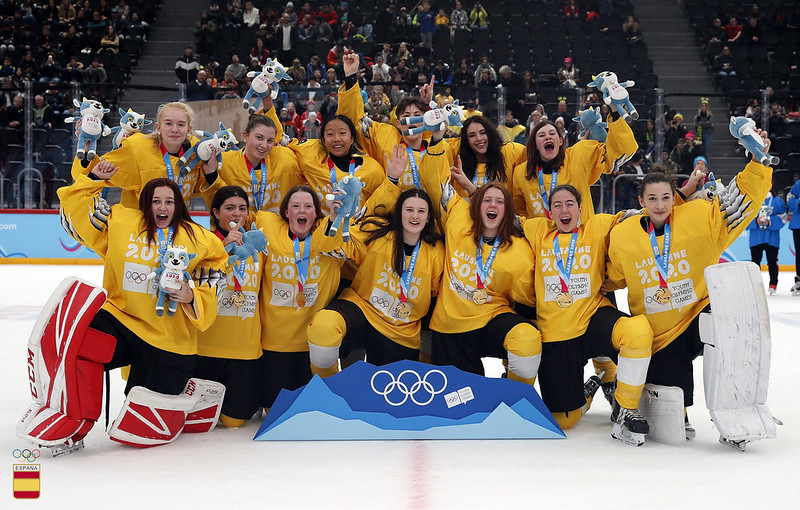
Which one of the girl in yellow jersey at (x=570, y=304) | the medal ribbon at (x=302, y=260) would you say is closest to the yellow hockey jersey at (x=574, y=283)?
the girl in yellow jersey at (x=570, y=304)

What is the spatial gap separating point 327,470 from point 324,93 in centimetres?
783

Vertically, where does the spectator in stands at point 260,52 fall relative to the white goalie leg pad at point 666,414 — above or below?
above

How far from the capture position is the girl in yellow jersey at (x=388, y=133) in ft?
15.0

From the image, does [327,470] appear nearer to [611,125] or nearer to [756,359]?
[756,359]

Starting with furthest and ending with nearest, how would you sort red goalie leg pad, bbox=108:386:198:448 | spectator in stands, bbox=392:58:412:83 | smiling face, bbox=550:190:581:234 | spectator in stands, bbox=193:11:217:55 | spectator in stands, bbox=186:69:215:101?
spectator in stands, bbox=193:11:217:55 → spectator in stands, bbox=392:58:412:83 → spectator in stands, bbox=186:69:215:101 → smiling face, bbox=550:190:581:234 → red goalie leg pad, bbox=108:386:198:448

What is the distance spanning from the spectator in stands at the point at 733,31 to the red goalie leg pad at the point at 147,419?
49.4ft

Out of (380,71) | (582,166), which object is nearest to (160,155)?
(582,166)

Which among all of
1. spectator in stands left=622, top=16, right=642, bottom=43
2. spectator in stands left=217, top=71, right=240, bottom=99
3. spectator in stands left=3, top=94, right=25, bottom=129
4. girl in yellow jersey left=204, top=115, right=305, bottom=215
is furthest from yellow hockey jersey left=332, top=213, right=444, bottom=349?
spectator in stands left=622, top=16, right=642, bottom=43

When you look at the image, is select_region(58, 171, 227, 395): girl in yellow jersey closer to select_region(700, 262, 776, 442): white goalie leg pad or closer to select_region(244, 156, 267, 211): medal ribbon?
select_region(244, 156, 267, 211): medal ribbon

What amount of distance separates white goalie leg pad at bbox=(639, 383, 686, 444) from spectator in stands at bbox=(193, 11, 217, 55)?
42.5 ft

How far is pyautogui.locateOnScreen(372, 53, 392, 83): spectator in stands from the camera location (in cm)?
1272

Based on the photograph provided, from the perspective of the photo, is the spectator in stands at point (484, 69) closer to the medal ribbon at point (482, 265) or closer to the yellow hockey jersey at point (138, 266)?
the medal ribbon at point (482, 265)

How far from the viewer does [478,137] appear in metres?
4.66

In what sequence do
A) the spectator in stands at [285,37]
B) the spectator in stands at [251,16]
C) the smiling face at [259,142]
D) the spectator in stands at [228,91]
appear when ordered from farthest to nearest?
the spectator in stands at [251,16], the spectator in stands at [285,37], the spectator in stands at [228,91], the smiling face at [259,142]
